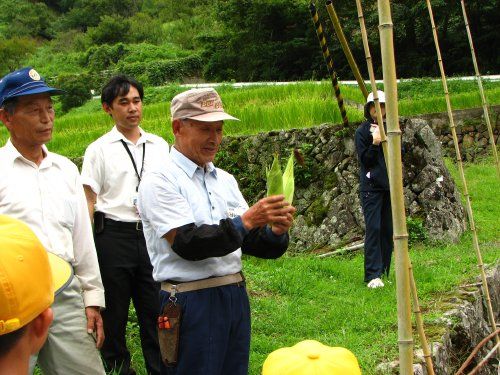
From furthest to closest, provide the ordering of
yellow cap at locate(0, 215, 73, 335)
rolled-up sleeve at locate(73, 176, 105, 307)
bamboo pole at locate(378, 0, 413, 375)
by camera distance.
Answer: rolled-up sleeve at locate(73, 176, 105, 307) → bamboo pole at locate(378, 0, 413, 375) → yellow cap at locate(0, 215, 73, 335)

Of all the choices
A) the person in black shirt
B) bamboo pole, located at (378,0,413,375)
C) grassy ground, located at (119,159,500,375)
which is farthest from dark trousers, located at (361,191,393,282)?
bamboo pole, located at (378,0,413,375)

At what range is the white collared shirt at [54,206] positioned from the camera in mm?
2867

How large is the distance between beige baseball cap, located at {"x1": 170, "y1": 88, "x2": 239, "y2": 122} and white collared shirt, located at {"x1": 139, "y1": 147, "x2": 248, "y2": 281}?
0.17m

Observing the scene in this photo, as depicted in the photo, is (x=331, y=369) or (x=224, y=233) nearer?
(x=331, y=369)

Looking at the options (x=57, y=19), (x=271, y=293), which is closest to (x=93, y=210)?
(x=271, y=293)

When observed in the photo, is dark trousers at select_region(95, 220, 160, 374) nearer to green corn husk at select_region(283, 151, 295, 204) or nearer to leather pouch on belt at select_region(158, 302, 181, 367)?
leather pouch on belt at select_region(158, 302, 181, 367)

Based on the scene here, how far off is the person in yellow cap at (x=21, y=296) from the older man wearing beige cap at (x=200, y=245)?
3.54ft

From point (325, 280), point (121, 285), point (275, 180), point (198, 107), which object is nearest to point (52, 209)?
point (198, 107)

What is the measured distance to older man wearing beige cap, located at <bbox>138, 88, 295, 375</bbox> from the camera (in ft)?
8.30

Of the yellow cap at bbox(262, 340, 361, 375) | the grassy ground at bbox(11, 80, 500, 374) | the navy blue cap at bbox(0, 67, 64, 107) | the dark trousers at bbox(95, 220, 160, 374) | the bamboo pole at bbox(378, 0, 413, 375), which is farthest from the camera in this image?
the grassy ground at bbox(11, 80, 500, 374)

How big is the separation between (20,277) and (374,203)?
4.99 meters

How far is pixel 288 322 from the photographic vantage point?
17.0 ft

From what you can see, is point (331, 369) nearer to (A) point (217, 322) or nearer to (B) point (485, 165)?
(A) point (217, 322)

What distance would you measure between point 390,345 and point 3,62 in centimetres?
3249
